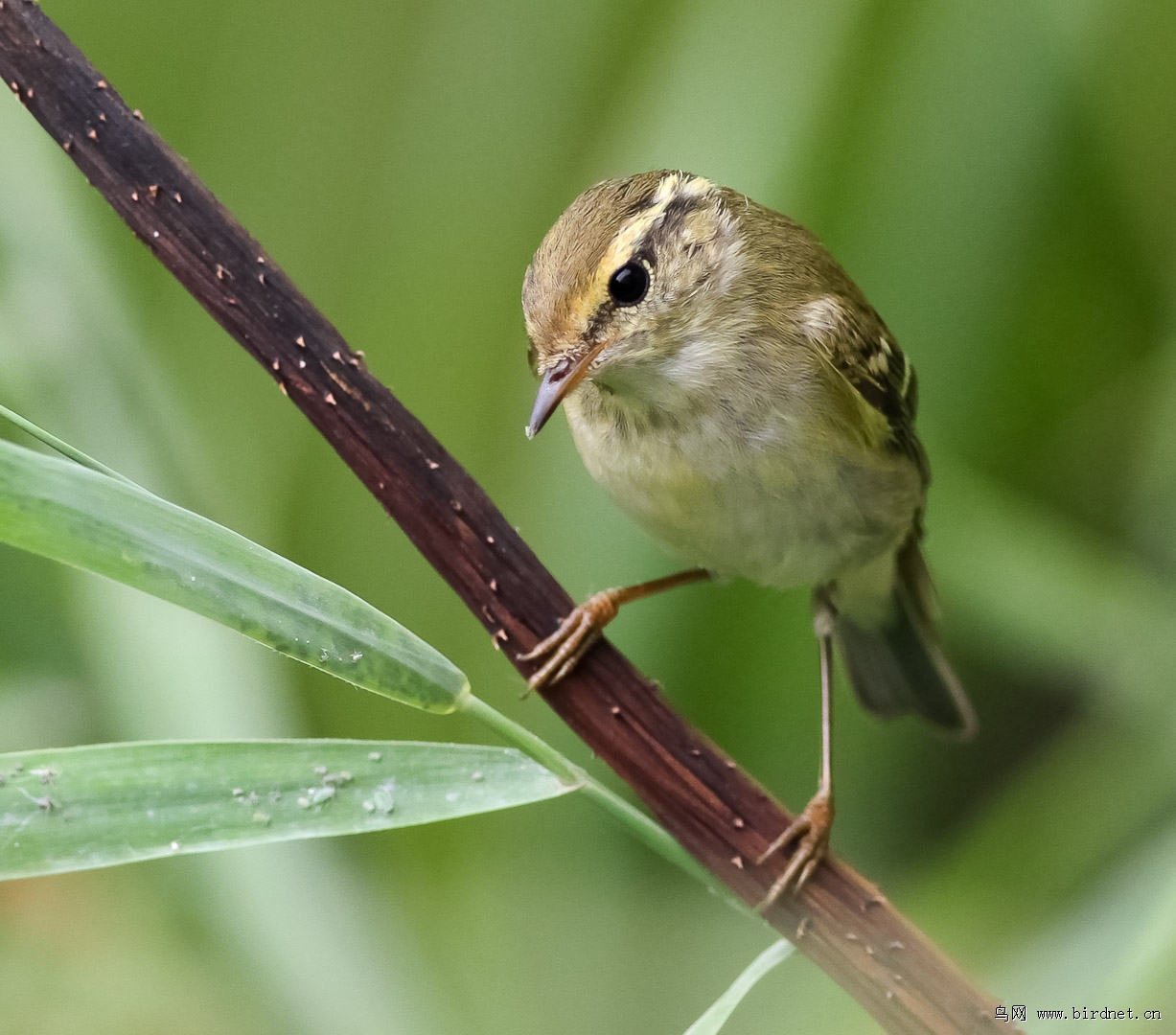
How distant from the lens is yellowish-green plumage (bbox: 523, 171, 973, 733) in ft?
3.88

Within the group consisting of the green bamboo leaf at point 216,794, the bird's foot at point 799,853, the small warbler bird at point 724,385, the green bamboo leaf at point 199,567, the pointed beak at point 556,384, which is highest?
the small warbler bird at point 724,385

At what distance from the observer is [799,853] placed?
0.97m

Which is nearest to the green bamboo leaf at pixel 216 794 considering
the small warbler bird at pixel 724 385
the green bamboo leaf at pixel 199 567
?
the green bamboo leaf at pixel 199 567

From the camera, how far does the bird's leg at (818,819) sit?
94cm

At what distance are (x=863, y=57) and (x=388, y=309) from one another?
84cm

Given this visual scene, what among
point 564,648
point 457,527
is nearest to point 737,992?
point 564,648

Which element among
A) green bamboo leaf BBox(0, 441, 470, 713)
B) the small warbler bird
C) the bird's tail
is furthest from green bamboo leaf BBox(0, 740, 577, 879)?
the bird's tail

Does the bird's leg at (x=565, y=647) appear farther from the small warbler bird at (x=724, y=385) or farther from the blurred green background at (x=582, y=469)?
the blurred green background at (x=582, y=469)

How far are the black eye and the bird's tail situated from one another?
0.78m

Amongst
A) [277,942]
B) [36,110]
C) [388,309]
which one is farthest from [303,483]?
[36,110]

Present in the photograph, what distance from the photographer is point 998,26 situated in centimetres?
152

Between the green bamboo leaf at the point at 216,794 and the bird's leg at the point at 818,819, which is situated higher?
the bird's leg at the point at 818,819

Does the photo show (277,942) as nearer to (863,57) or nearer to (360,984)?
(360,984)

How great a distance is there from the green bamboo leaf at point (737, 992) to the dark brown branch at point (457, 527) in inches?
1.0
